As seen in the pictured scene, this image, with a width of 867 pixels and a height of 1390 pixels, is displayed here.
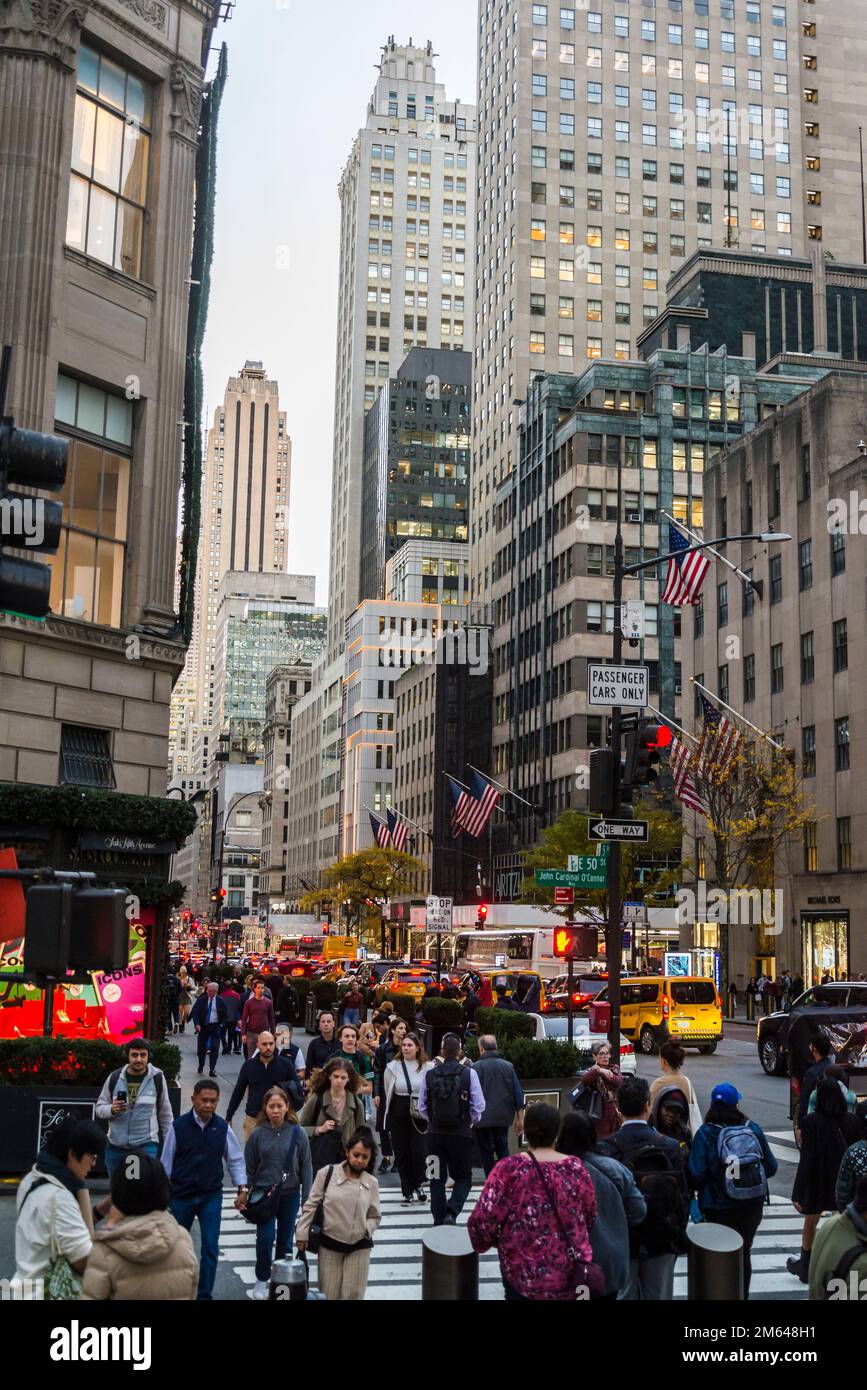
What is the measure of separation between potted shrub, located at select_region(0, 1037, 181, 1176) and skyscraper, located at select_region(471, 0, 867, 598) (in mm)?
99985

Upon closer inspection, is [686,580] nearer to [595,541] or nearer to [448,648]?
[595,541]

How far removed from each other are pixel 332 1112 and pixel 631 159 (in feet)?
402

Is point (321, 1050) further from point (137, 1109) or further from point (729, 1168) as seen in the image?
point (729, 1168)

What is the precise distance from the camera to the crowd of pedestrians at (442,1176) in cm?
692

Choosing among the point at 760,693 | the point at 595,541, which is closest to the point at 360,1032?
the point at 760,693

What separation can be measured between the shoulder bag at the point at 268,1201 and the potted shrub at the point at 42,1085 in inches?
178

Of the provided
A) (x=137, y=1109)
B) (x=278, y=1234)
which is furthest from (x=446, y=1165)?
(x=137, y=1109)

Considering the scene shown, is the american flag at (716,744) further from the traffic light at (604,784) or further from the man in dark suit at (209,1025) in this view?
the traffic light at (604,784)

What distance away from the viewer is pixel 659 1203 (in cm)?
879

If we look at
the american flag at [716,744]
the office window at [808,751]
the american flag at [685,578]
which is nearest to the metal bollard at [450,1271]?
the american flag at [685,578]

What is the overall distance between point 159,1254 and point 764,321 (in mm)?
100929

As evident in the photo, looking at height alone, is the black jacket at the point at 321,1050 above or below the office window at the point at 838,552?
below

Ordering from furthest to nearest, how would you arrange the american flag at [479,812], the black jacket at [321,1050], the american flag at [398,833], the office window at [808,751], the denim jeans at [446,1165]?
the american flag at [398,833] < the office window at [808,751] < the american flag at [479,812] < the black jacket at [321,1050] < the denim jeans at [446,1165]

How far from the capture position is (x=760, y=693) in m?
62.2
